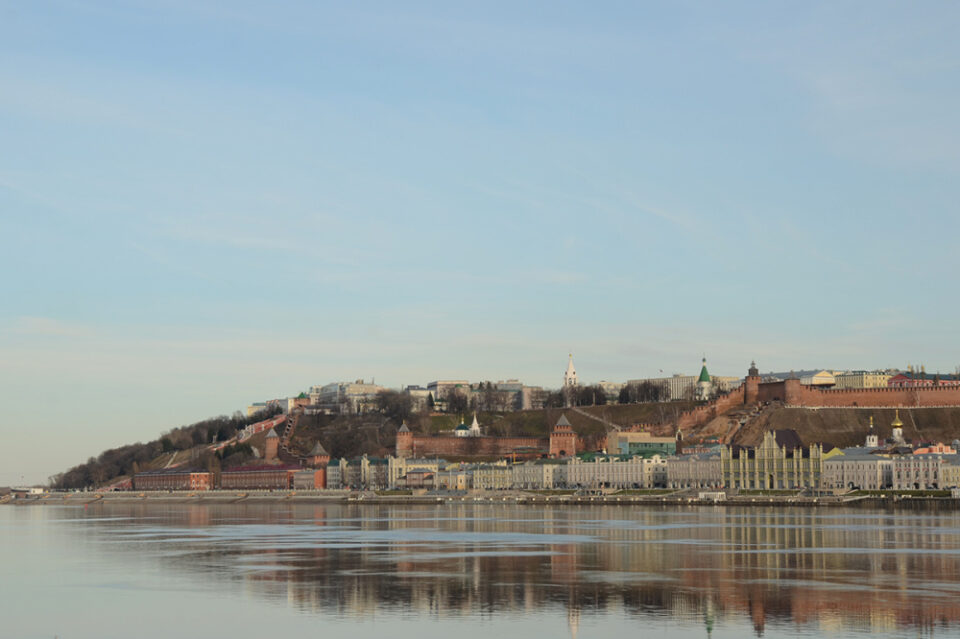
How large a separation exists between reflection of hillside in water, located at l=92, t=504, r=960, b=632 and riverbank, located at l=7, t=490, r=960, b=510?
58.8ft

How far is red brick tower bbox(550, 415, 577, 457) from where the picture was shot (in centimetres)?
13525

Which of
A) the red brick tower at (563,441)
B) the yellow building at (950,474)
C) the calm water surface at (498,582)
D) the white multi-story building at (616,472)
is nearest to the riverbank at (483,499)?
the yellow building at (950,474)

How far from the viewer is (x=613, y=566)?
1527 inches

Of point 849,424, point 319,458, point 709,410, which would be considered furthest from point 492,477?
point 849,424

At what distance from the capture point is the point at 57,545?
55.0 meters

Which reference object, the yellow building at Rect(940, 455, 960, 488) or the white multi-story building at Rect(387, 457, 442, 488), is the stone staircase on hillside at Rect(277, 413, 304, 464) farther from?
the yellow building at Rect(940, 455, 960, 488)

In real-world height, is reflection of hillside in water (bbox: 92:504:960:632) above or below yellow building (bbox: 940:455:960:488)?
below

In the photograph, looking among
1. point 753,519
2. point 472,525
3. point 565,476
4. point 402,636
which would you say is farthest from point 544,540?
point 565,476

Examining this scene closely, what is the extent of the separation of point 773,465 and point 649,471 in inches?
566

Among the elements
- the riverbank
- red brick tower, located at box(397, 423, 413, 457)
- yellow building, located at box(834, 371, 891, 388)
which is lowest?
the riverbank

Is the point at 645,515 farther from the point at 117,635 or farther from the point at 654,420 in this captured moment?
the point at 654,420

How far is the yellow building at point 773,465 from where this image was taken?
102 meters

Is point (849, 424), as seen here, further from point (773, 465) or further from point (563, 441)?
point (563, 441)

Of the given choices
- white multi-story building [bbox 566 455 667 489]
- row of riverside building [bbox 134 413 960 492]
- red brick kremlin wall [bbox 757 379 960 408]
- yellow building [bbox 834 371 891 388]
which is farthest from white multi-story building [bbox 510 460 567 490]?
yellow building [bbox 834 371 891 388]
